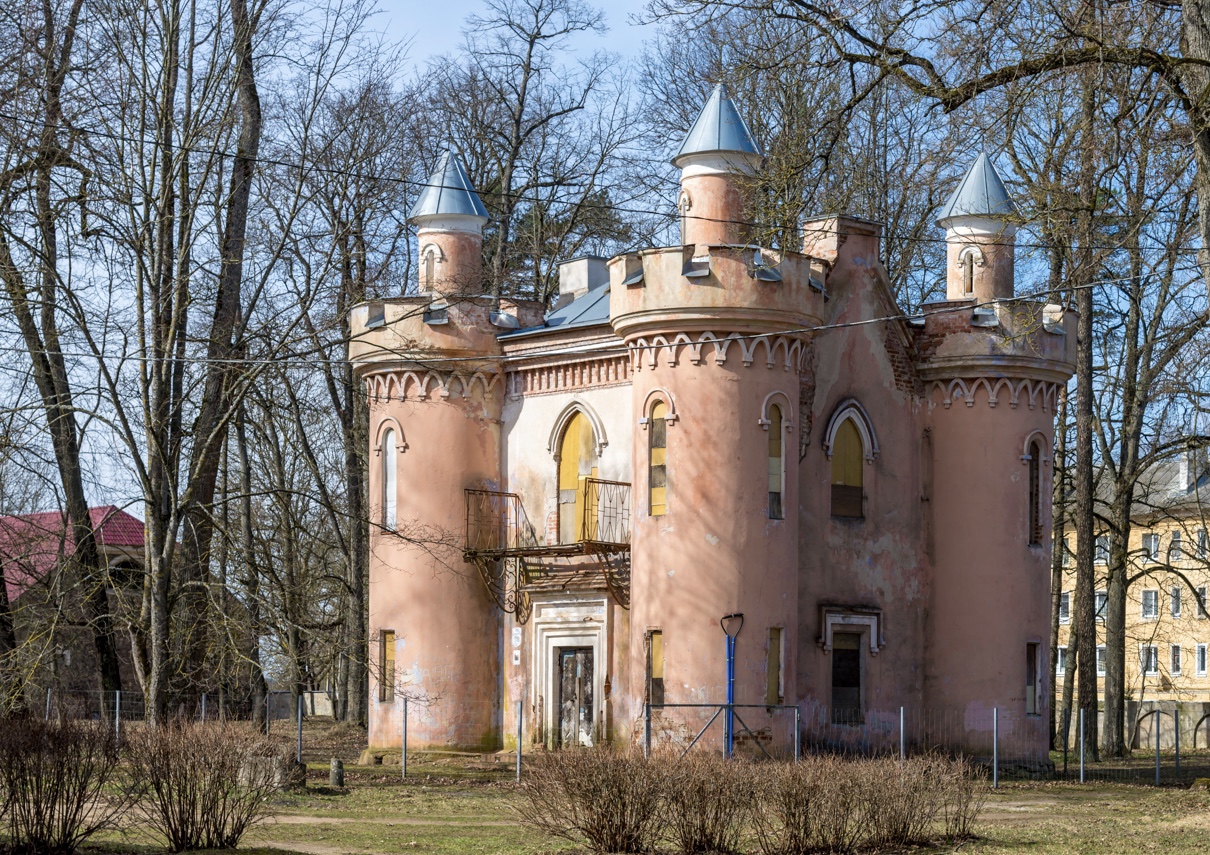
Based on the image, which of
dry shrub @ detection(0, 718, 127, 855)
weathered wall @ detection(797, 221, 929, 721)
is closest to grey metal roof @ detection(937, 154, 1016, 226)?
weathered wall @ detection(797, 221, 929, 721)

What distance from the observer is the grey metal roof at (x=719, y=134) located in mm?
28984

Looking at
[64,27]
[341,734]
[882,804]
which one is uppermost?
[64,27]

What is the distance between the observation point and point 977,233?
32188 millimetres

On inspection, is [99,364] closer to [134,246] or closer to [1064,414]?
[134,246]

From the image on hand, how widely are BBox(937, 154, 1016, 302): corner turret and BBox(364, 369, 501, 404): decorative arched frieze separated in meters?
8.76

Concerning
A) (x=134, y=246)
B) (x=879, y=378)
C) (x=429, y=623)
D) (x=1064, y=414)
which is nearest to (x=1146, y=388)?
(x=1064, y=414)

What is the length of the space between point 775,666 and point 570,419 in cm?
602

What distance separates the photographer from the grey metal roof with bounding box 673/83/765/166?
29.0m

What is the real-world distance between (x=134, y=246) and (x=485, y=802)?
9135 mm

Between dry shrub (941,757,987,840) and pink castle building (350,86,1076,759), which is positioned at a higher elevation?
pink castle building (350,86,1076,759)

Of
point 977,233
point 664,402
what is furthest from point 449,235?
point 977,233

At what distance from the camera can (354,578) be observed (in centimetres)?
4153

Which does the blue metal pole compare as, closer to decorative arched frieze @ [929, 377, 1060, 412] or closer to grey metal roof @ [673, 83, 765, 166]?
decorative arched frieze @ [929, 377, 1060, 412]

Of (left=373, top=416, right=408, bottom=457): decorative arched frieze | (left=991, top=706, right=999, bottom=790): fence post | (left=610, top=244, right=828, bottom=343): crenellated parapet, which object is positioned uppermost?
(left=610, top=244, right=828, bottom=343): crenellated parapet
